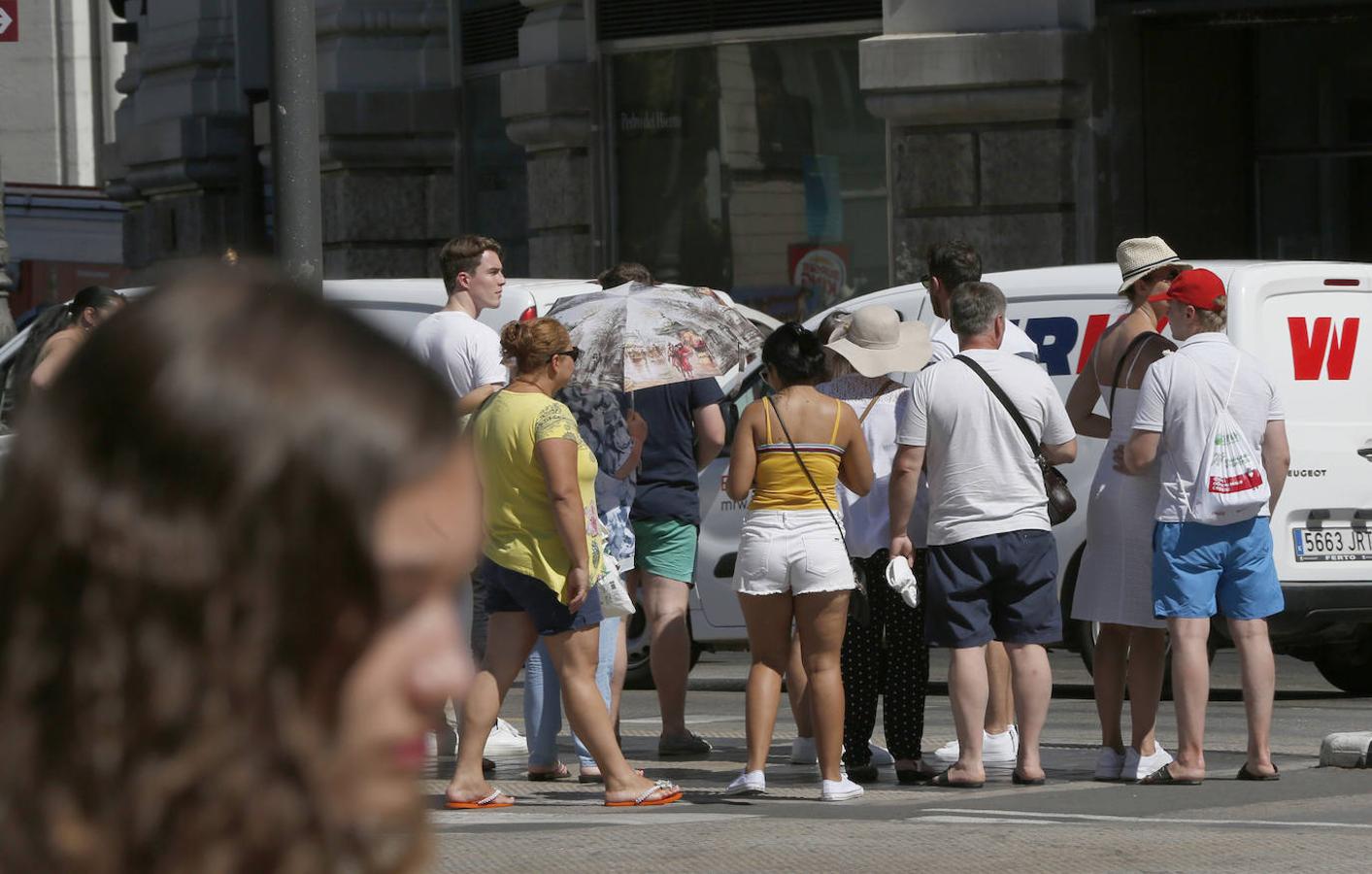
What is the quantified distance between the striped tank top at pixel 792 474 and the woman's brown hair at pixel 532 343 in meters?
0.76

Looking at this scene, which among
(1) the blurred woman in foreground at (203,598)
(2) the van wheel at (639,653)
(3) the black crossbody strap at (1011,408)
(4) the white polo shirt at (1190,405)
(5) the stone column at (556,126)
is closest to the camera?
(1) the blurred woman in foreground at (203,598)

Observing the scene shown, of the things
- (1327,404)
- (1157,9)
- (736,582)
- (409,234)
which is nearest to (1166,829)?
(736,582)

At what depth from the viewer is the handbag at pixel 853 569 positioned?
785cm

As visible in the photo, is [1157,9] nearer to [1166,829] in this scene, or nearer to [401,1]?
[401,1]

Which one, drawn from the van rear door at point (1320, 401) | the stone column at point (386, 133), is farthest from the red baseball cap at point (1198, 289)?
the stone column at point (386, 133)

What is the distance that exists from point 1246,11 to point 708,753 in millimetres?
8507

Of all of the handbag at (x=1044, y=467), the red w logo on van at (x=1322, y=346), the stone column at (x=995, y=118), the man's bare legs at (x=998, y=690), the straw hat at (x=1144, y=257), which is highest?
the stone column at (x=995, y=118)

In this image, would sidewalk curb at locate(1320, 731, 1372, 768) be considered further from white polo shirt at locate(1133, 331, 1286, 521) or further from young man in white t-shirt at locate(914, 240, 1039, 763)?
young man in white t-shirt at locate(914, 240, 1039, 763)

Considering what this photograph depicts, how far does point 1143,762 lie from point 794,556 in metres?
1.36

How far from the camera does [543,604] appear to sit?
302 inches

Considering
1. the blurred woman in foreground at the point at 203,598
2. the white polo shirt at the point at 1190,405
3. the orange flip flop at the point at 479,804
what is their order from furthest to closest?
the white polo shirt at the point at 1190,405
the orange flip flop at the point at 479,804
the blurred woman in foreground at the point at 203,598

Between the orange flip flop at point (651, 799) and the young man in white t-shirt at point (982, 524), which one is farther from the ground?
the young man in white t-shirt at point (982, 524)

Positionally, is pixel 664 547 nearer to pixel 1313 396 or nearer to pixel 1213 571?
pixel 1213 571

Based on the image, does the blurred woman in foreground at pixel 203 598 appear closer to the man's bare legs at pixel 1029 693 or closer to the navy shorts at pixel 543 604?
the navy shorts at pixel 543 604
